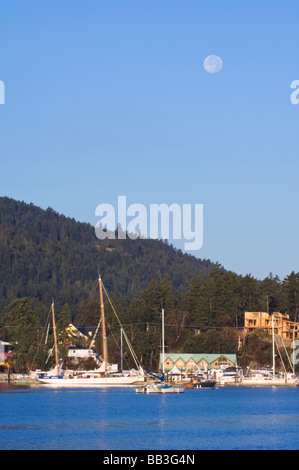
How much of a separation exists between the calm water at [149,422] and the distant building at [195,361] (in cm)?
2838

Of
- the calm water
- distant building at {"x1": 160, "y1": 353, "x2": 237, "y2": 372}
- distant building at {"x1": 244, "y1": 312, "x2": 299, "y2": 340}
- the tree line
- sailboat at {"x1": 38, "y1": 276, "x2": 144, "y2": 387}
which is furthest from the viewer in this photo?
distant building at {"x1": 244, "y1": 312, "x2": 299, "y2": 340}

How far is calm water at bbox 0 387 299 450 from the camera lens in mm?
56656

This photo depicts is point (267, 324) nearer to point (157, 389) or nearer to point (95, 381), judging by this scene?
point (95, 381)

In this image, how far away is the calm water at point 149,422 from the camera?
5666 cm

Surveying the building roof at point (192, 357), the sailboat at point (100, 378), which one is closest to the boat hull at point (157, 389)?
the sailboat at point (100, 378)

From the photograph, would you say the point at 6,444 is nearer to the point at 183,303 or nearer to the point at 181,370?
the point at 181,370

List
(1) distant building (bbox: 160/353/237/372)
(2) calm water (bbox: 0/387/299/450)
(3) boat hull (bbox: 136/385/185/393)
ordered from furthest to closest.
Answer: (1) distant building (bbox: 160/353/237/372)
(3) boat hull (bbox: 136/385/185/393)
(2) calm water (bbox: 0/387/299/450)

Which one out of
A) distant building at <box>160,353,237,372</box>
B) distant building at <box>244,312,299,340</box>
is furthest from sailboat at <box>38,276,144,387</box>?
distant building at <box>244,312,299,340</box>

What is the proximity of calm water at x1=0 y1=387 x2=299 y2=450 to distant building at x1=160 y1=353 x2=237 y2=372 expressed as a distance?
28.4 meters

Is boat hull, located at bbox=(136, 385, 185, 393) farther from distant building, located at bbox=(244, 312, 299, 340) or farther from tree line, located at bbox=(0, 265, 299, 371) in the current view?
distant building, located at bbox=(244, 312, 299, 340)

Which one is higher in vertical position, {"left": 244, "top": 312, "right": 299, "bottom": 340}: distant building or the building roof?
{"left": 244, "top": 312, "right": 299, "bottom": 340}: distant building

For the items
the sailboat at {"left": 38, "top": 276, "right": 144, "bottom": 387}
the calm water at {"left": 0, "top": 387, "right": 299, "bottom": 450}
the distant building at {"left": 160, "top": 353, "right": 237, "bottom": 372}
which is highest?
the distant building at {"left": 160, "top": 353, "right": 237, "bottom": 372}
